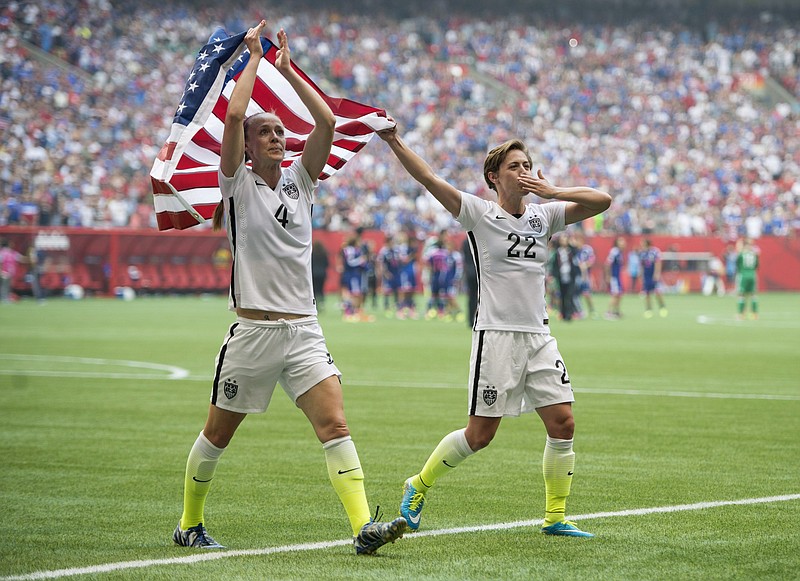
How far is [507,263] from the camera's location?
6.85 metres

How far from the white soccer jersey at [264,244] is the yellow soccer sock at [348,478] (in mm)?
745

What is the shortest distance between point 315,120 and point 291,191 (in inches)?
15.8

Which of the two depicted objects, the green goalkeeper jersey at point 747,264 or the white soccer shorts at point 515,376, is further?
the green goalkeeper jersey at point 747,264

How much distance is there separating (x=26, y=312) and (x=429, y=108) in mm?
25696

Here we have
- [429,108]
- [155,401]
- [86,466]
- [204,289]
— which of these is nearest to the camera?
[86,466]

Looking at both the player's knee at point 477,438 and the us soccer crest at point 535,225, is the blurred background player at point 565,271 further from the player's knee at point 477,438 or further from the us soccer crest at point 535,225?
the player's knee at point 477,438

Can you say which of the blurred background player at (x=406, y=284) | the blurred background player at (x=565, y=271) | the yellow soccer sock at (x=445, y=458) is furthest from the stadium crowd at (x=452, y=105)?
the yellow soccer sock at (x=445, y=458)

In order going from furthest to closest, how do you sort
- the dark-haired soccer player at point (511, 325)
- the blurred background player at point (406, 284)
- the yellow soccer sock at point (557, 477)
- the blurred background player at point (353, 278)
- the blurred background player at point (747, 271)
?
the blurred background player at point (406, 284), the blurred background player at point (747, 271), the blurred background player at point (353, 278), the dark-haired soccer player at point (511, 325), the yellow soccer sock at point (557, 477)

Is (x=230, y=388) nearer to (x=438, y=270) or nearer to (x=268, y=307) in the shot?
(x=268, y=307)

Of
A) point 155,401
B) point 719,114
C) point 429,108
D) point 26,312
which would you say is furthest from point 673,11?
point 155,401

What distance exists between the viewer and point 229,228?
6.21 m

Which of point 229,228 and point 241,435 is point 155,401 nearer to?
point 241,435

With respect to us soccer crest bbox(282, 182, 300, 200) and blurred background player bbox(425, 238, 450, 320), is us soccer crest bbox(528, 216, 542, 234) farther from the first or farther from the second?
blurred background player bbox(425, 238, 450, 320)

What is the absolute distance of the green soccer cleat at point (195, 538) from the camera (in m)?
6.15
